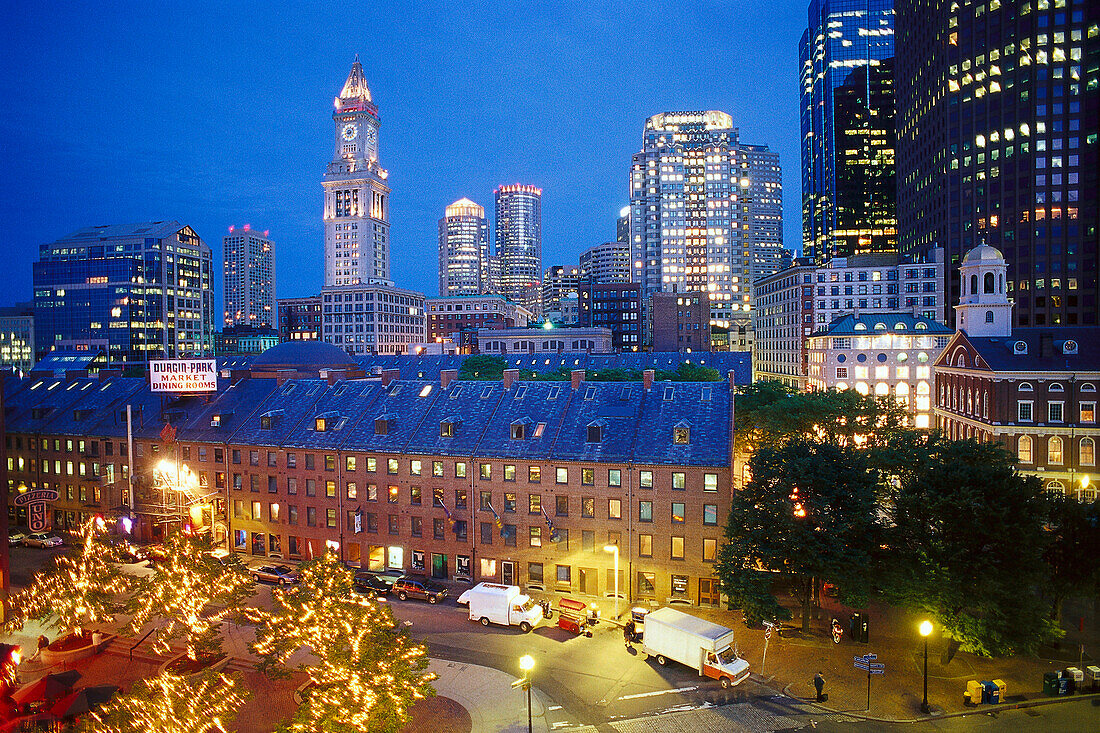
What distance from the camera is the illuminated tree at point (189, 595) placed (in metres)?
32.5

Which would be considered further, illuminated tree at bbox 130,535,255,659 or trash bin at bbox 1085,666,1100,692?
illuminated tree at bbox 130,535,255,659

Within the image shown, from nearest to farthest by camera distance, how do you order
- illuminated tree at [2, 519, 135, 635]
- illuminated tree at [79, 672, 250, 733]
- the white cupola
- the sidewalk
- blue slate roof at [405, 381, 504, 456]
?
illuminated tree at [79, 672, 250, 733] < the sidewalk < illuminated tree at [2, 519, 135, 635] < blue slate roof at [405, 381, 504, 456] < the white cupola

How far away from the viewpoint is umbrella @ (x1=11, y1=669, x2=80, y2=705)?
102 feet

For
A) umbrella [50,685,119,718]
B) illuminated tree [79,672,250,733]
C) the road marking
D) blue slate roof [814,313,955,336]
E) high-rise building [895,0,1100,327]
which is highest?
high-rise building [895,0,1100,327]

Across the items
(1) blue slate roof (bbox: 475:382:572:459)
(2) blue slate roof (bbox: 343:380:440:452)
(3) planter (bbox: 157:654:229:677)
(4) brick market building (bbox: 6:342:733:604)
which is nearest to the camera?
(3) planter (bbox: 157:654:229:677)

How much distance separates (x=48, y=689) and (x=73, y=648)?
25.8 ft

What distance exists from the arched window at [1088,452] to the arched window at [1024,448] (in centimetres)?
462

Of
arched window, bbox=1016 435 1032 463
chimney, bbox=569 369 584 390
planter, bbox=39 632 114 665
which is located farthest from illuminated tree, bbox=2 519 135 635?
arched window, bbox=1016 435 1032 463

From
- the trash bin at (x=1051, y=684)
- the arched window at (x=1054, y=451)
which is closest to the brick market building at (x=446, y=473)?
the trash bin at (x=1051, y=684)

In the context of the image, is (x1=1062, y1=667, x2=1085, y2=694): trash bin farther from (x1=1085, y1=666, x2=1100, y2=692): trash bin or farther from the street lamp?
the street lamp

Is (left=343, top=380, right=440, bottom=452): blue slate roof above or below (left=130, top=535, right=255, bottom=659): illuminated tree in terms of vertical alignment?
above

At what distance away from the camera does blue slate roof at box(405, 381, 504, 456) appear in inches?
1977

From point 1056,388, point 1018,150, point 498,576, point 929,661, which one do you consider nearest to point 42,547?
Answer: point 498,576

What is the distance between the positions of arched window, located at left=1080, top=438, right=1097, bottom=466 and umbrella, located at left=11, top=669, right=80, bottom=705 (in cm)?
8722
